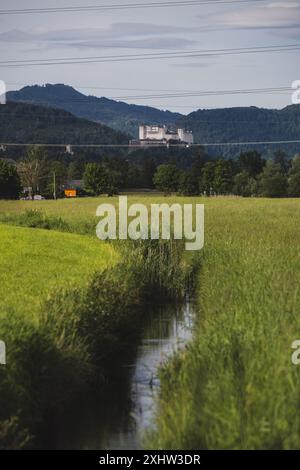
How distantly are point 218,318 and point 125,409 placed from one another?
1.93 meters

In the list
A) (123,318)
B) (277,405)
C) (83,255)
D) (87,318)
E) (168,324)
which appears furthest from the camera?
A: (83,255)

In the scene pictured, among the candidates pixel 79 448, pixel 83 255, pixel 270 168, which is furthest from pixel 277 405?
pixel 270 168

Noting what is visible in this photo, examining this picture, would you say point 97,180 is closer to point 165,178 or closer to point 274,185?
point 165,178

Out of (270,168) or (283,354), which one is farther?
(270,168)

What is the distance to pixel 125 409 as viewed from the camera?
15.1 metres

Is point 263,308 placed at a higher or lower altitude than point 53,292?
lower

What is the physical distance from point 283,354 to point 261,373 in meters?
0.52

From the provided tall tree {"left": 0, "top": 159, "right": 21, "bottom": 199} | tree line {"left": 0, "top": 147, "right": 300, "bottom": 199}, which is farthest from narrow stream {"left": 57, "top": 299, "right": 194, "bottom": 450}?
tree line {"left": 0, "top": 147, "right": 300, "bottom": 199}

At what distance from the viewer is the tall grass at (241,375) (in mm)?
10305

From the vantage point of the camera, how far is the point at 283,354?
1184 cm

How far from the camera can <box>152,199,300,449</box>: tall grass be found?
10305 mm

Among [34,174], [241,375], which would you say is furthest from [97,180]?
[241,375]

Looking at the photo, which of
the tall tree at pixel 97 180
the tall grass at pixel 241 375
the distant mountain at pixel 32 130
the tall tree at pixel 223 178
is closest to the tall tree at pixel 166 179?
the tall tree at pixel 223 178

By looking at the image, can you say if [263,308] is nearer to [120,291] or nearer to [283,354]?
[283,354]
